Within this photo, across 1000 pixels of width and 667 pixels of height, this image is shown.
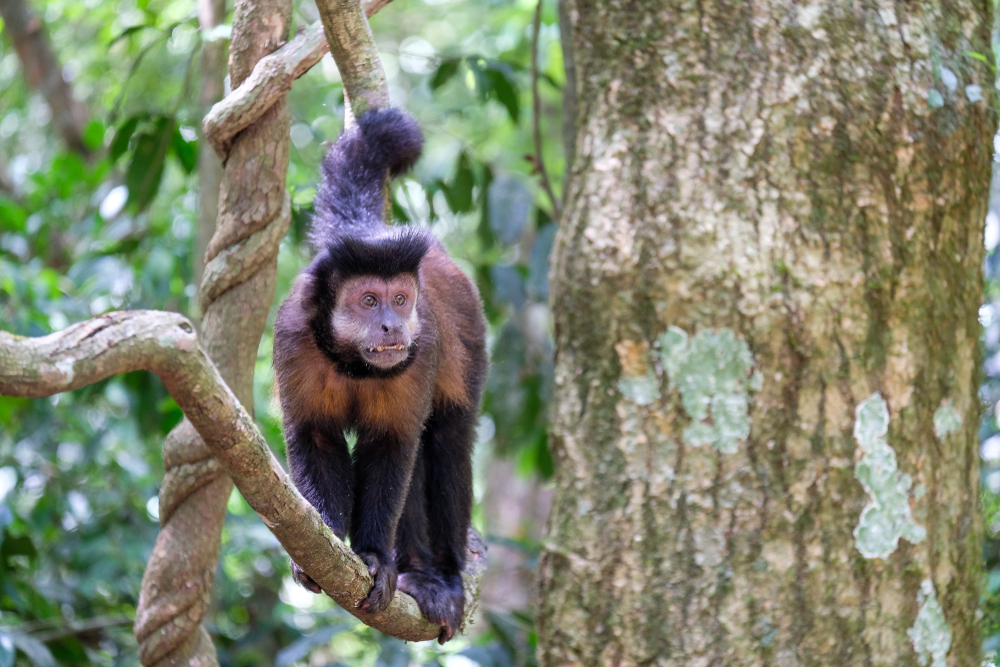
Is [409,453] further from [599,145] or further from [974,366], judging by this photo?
[974,366]

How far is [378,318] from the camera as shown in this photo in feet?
8.66

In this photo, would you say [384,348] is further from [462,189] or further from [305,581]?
[462,189]

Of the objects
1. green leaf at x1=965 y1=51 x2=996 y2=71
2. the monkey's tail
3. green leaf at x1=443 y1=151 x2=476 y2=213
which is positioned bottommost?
green leaf at x1=443 y1=151 x2=476 y2=213

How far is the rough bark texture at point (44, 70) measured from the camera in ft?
19.0

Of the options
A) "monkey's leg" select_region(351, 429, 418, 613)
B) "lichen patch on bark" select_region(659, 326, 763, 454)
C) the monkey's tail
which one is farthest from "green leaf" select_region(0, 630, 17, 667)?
"lichen patch on bark" select_region(659, 326, 763, 454)

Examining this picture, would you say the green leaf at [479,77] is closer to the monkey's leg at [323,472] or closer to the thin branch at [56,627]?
the monkey's leg at [323,472]

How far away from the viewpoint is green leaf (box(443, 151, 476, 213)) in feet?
14.5

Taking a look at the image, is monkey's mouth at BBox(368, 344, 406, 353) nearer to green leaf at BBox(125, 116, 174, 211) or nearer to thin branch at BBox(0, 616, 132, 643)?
green leaf at BBox(125, 116, 174, 211)

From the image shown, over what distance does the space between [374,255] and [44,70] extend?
4.47 meters

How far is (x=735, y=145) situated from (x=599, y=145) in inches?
19.4

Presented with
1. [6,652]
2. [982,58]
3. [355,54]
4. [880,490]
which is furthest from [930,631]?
[6,652]

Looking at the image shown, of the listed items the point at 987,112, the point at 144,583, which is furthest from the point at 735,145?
the point at 144,583

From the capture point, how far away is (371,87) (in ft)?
9.16

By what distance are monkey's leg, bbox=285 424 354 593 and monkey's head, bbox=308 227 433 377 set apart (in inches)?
8.5
